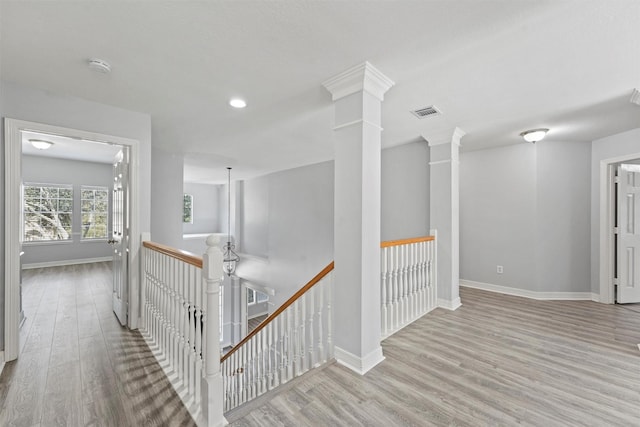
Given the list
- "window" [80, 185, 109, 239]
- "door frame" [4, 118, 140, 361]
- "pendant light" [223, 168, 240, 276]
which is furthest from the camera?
"pendant light" [223, 168, 240, 276]

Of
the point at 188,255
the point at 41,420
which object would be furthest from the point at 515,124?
the point at 41,420

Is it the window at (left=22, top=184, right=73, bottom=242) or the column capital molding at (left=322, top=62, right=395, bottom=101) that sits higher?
the column capital molding at (left=322, top=62, right=395, bottom=101)

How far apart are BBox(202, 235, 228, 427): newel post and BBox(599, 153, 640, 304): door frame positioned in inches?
207

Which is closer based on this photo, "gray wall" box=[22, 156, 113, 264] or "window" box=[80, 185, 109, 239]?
"gray wall" box=[22, 156, 113, 264]

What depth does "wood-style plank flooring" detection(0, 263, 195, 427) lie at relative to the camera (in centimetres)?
169

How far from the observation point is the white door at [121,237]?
303 centimetres

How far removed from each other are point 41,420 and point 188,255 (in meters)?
1.28

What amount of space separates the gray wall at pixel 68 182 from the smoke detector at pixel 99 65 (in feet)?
20.5

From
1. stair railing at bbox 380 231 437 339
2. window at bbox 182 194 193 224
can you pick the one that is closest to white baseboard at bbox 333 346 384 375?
stair railing at bbox 380 231 437 339

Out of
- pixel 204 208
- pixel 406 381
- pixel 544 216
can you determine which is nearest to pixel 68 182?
pixel 204 208

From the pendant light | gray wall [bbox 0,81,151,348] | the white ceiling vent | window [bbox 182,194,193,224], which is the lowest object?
the pendant light

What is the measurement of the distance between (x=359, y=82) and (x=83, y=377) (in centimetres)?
320

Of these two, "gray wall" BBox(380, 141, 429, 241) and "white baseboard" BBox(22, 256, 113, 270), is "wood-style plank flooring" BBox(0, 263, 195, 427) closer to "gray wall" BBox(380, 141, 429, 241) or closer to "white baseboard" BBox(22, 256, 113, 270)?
"white baseboard" BBox(22, 256, 113, 270)

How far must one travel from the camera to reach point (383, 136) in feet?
13.1
